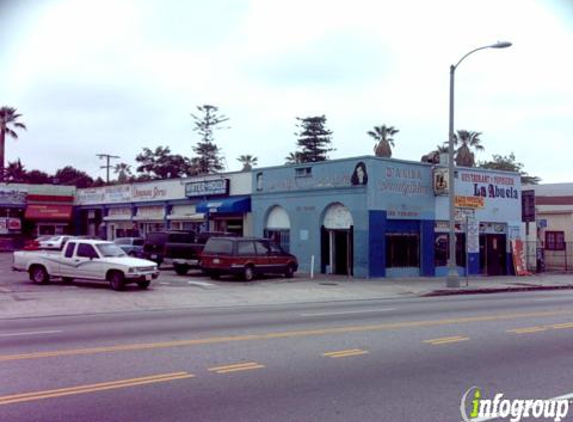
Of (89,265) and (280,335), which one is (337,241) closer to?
(89,265)

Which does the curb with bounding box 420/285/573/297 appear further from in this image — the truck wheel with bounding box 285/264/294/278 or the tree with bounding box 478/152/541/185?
the tree with bounding box 478/152/541/185

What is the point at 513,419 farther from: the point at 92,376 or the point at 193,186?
the point at 193,186

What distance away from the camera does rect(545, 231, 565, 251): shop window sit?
4431 centimetres

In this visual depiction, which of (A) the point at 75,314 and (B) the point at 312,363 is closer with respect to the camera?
(B) the point at 312,363

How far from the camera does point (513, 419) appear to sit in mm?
6648

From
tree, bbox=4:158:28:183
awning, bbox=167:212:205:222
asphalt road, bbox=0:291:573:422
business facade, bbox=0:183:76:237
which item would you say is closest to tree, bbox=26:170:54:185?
tree, bbox=4:158:28:183

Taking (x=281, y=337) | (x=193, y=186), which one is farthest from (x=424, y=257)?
(x=281, y=337)

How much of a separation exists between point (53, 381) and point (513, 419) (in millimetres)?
5469

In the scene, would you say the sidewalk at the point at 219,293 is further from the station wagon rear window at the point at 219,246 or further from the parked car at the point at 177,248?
A: the station wagon rear window at the point at 219,246

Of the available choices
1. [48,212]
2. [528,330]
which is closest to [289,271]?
[528,330]

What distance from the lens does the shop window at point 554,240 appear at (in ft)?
145

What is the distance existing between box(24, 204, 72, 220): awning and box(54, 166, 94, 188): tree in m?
36.0

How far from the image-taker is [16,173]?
8412 cm

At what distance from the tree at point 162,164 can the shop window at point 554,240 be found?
55.8 metres
